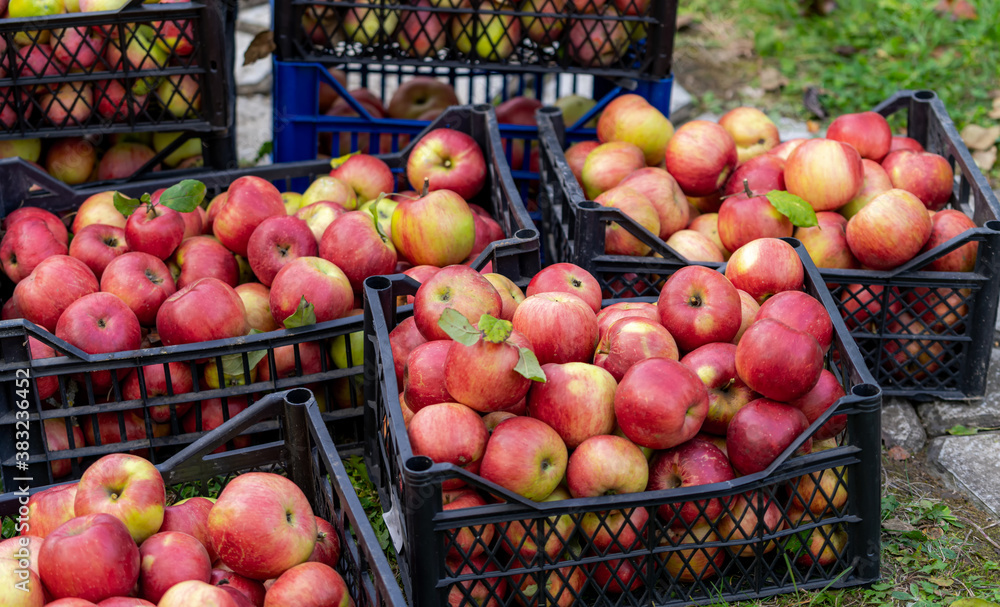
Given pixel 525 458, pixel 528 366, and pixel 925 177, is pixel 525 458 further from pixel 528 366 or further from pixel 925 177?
pixel 925 177

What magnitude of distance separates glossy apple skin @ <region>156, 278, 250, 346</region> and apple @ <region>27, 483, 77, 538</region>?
48 cm

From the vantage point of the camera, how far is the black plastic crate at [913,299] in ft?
7.78

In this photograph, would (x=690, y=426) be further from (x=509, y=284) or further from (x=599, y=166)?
(x=599, y=166)

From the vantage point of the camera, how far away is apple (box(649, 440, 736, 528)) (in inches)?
66.7

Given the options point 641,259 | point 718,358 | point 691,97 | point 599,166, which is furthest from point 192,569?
point 691,97

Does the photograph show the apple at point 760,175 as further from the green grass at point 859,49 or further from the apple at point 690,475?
the green grass at point 859,49

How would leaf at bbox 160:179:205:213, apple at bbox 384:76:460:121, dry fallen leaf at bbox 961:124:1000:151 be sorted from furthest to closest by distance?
dry fallen leaf at bbox 961:124:1000:151 → apple at bbox 384:76:460:121 → leaf at bbox 160:179:205:213

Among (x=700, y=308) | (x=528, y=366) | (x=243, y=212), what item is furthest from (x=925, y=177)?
(x=243, y=212)

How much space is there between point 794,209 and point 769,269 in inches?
15.6

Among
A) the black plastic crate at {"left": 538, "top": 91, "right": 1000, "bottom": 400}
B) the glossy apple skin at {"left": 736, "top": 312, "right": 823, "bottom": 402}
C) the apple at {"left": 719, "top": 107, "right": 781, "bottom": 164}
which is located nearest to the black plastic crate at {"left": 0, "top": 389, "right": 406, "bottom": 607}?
the glossy apple skin at {"left": 736, "top": 312, "right": 823, "bottom": 402}

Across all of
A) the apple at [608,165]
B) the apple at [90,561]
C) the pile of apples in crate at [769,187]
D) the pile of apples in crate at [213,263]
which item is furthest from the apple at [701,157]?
the apple at [90,561]

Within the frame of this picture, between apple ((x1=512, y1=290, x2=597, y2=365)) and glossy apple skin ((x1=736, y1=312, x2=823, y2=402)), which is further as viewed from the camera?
apple ((x1=512, y1=290, x2=597, y2=365))

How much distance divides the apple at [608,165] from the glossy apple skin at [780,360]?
3.71ft

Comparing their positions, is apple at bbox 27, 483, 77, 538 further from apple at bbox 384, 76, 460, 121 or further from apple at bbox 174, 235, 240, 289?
apple at bbox 384, 76, 460, 121
